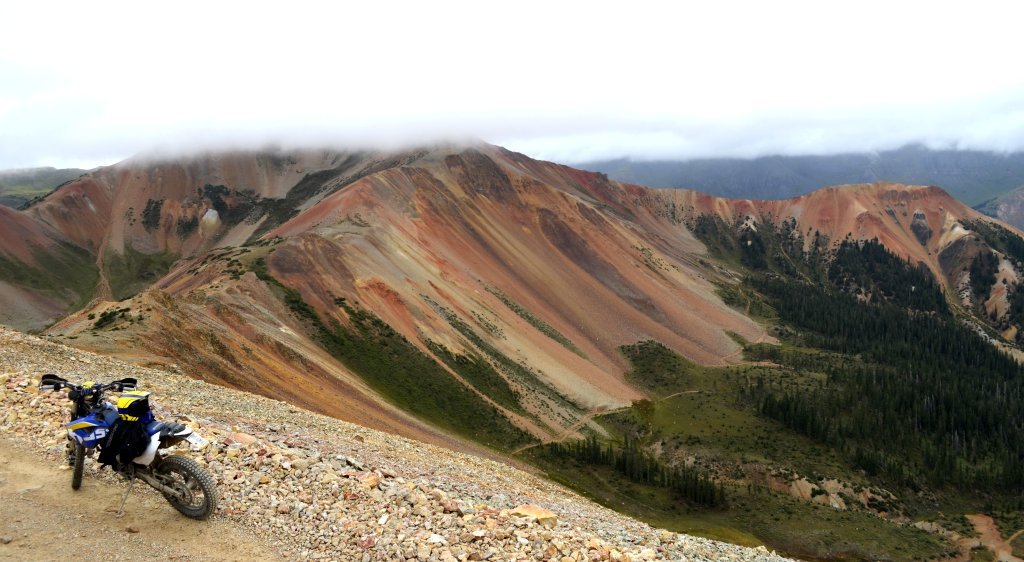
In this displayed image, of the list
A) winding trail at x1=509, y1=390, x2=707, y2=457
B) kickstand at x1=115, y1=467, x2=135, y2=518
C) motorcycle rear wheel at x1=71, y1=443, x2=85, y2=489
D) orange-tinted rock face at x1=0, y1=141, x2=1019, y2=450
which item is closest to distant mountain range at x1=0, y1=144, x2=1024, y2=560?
orange-tinted rock face at x1=0, y1=141, x2=1019, y2=450

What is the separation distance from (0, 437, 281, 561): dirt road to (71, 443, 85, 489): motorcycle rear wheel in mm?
208

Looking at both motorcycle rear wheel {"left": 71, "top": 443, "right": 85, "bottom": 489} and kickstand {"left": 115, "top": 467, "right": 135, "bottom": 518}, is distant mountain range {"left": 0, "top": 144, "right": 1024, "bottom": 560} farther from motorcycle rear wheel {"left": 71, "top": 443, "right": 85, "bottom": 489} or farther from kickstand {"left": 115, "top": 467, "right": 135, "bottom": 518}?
kickstand {"left": 115, "top": 467, "right": 135, "bottom": 518}

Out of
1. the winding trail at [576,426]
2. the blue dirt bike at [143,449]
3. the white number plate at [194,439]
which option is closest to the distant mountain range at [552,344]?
the winding trail at [576,426]

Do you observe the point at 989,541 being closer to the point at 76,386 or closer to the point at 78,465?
the point at 78,465

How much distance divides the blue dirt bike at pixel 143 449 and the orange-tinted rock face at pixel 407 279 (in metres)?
32.5

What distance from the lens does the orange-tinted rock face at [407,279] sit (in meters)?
56.4

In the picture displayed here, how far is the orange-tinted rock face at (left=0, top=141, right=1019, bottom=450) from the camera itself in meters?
56.4

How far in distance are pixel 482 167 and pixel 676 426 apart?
102286mm

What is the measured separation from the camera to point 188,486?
44.7 ft

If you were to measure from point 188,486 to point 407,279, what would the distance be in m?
86.4

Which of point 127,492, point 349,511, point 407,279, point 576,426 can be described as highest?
point 127,492

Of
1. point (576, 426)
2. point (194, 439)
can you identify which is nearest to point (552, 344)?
point (576, 426)

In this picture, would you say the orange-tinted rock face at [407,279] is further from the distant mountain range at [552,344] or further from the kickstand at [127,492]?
the kickstand at [127,492]

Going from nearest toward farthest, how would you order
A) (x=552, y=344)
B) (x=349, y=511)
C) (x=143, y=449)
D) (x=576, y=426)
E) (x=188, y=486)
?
1. (x=143, y=449)
2. (x=188, y=486)
3. (x=349, y=511)
4. (x=576, y=426)
5. (x=552, y=344)
